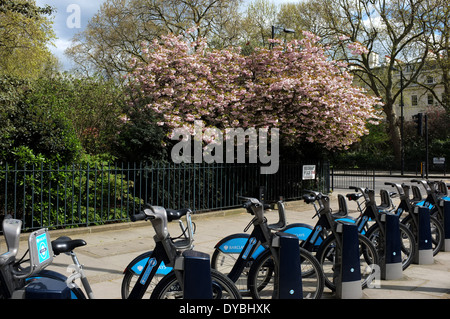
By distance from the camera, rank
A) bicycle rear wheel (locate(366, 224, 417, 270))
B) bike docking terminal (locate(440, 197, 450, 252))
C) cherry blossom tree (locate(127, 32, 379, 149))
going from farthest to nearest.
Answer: cherry blossom tree (locate(127, 32, 379, 149)), bike docking terminal (locate(440, 197, 450, 252)), bicycle rear wheel (locate(366, 224, 417, 270))

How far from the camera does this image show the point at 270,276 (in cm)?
440

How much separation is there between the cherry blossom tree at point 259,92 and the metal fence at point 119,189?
4.82ft

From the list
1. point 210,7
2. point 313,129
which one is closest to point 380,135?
point 210,7

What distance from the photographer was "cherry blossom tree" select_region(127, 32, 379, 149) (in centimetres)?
1227

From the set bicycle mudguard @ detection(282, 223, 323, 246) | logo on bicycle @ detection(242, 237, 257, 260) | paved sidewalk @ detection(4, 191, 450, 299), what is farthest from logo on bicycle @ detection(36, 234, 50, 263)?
bicycle mudguard @ detection(282, 223, 323, 246)

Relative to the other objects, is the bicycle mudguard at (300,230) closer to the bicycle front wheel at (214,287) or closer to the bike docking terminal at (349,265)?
the bike docking terminal at (349,265)

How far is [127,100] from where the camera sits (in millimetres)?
12266

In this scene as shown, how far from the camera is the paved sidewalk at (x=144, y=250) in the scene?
5016 millimetres

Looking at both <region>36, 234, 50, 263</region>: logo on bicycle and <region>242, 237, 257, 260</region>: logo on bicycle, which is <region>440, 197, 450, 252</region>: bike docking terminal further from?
<region>36, 234, 50, 263</region>: logo on bicycle

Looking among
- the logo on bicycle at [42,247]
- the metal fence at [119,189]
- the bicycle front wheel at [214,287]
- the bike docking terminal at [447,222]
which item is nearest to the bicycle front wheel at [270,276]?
the bicycle front wheel at [214,287]

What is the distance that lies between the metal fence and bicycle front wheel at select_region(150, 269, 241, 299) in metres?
5.06

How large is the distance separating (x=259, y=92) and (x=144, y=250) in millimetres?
7191
